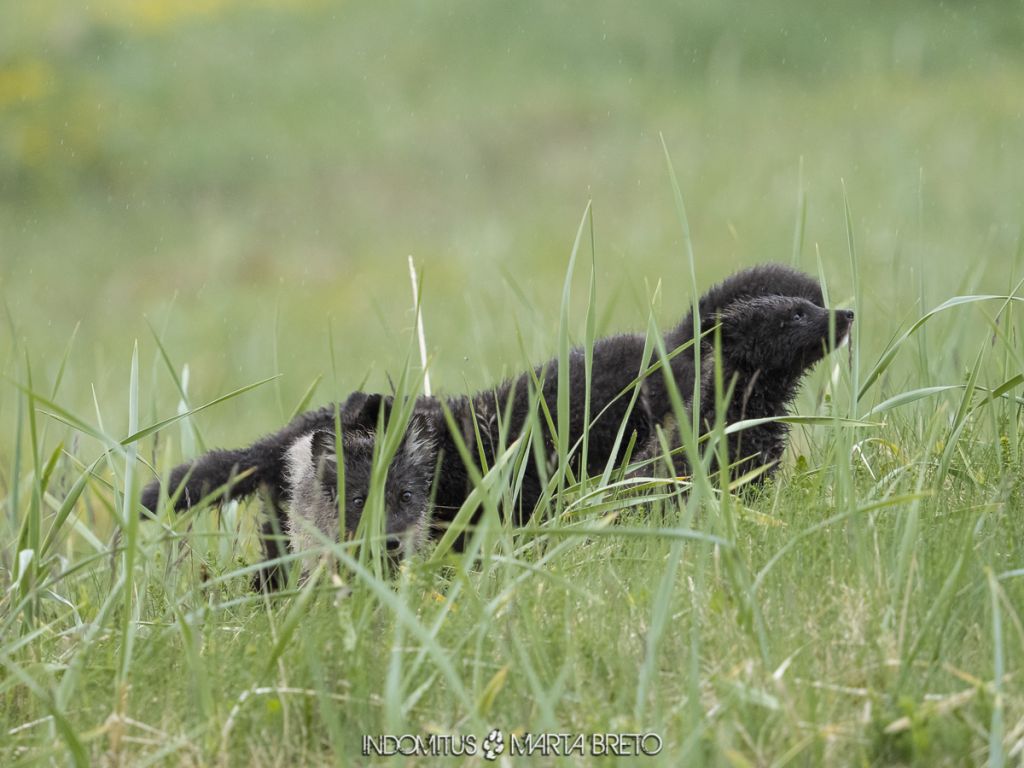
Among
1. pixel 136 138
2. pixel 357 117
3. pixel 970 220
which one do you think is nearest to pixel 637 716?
pixel 970 220

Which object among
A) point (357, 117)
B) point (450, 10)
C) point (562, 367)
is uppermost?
point (450, 10)

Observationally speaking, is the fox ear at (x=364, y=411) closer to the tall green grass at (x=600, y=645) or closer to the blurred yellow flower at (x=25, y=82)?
the tall green grass at (x=600, y=645)

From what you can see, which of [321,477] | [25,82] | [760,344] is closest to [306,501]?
[321,477]

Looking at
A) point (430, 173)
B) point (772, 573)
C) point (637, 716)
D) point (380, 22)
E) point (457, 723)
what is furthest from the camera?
point (380, 22)

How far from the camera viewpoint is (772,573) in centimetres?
270

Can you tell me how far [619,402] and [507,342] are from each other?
12.4 feet

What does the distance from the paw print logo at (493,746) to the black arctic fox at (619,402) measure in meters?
1.98

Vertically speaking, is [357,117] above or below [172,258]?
above

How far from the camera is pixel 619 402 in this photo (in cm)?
464

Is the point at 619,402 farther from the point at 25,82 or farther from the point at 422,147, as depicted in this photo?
the point at 25,82

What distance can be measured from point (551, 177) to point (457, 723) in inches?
541

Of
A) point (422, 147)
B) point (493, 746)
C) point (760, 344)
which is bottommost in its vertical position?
point (493, 746)

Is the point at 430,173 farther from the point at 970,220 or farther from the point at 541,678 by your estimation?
the point at 541,678

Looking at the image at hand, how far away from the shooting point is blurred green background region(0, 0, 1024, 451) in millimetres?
11984
